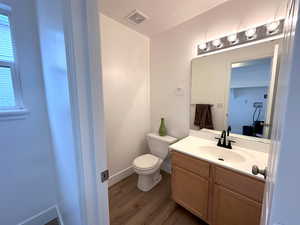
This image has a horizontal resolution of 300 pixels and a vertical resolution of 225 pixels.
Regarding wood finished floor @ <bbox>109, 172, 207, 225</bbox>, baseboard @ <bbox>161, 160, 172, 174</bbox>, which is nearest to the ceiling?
baseboard @ <bbox>161, 160, 172, 174</bbox>

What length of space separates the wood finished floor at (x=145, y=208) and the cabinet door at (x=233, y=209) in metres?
0.35

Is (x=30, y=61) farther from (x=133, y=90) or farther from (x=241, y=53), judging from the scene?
(x=241, y=53)

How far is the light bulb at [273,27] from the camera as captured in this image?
1198mm

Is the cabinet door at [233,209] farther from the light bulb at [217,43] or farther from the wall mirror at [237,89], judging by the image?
the light bulb at [217,43]

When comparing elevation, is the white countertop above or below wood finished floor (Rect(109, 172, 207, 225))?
above

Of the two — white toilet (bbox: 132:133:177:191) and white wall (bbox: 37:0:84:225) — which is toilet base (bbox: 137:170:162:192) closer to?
white toilet (bbox: 132:133:177:191)

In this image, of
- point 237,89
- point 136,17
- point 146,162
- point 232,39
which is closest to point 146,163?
point 146,162

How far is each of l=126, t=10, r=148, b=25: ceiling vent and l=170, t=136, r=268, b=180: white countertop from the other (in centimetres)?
170

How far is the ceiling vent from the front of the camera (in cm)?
167

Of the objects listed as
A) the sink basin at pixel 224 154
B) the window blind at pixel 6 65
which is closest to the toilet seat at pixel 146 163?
the sink basin at pixel 224 154

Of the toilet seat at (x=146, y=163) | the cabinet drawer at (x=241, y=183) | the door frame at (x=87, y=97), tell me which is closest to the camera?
the door frame at (x=87, y=97)

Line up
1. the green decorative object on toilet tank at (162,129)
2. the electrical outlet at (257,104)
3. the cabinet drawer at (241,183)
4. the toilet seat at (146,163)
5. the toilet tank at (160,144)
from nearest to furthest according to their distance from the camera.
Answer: the cabinet drawer at (241,183) → the electrical outlet at (257,104) → the toilet seat at (146,163) → the toilet tank at (160,144) → the green decorative object on toilet tank at (162,129)

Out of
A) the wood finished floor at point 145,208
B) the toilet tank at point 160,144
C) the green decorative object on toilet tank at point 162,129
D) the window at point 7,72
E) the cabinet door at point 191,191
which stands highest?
the window at point 7,72

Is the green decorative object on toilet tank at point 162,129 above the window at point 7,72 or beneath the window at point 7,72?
beneath
